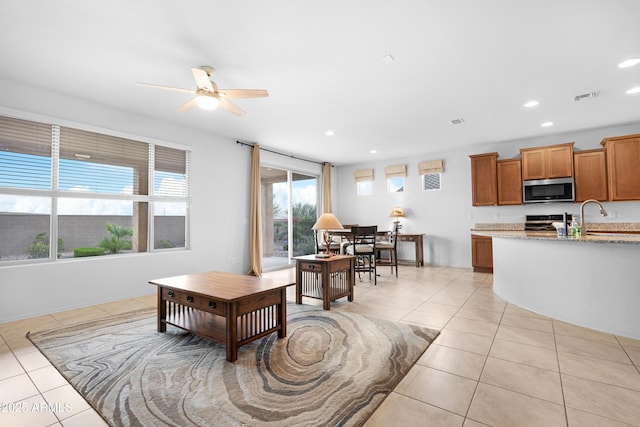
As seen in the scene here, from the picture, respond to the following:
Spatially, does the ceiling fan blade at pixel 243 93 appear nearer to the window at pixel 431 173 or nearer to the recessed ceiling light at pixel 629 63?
the recessed ceiling light at pixel 629 63

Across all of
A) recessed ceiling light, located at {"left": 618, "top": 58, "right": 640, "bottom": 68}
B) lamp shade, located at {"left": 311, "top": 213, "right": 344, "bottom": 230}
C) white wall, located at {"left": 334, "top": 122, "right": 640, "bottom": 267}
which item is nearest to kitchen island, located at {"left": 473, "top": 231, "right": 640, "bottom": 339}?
recessed ceiling light, located at {"left": 618, "top": 58, "right": 640, "bottom": 68}

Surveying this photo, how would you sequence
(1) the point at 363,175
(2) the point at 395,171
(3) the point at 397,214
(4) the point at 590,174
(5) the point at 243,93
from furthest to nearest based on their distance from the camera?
(1) the point at 363,175
(2) the point at 395,171
(3) the point at 397,214
(4) the point at 590,174
(5) the point at 243,93

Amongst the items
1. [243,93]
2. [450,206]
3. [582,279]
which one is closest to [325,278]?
[243,93]

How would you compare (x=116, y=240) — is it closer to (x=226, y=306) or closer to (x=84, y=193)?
(x=84, y=193)

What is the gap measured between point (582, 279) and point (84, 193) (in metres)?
5.89

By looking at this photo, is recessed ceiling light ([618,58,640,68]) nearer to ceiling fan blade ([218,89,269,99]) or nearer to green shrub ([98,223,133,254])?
ceiling fan blade ([218,89,269,99])

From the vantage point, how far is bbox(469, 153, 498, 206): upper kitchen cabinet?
6012 millimetres

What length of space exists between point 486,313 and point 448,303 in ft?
1.60

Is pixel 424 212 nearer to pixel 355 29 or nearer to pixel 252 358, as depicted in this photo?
pixel 355 29

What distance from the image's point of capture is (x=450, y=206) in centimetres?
678

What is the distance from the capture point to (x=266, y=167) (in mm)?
6637

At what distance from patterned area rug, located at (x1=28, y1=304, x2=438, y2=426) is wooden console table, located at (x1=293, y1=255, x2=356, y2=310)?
60 centimetres

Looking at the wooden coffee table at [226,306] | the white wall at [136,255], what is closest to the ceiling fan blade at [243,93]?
the wooden coffee table at [226,306]

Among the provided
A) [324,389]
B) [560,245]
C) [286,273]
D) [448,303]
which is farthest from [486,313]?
[286,273]
